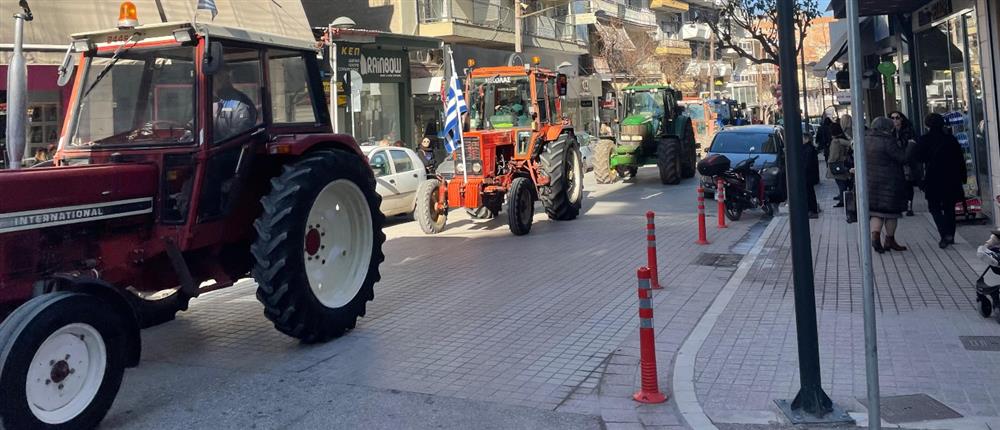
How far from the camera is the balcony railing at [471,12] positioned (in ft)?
92.2

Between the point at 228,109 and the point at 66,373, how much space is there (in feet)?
8.19

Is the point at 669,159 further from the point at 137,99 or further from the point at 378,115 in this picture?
the point at 137,99

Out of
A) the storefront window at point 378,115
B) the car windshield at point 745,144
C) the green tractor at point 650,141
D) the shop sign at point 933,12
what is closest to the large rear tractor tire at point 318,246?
the shop sign at point 933,12

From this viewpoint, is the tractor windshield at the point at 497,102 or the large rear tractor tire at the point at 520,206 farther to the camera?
the tractor windshield at the point at 497,102

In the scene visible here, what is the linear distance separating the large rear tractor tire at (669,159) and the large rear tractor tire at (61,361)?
61.8ft

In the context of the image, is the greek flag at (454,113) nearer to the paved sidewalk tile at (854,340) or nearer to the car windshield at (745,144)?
the paved sidewalk tile at (854,340)

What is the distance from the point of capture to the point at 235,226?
7.06 metres

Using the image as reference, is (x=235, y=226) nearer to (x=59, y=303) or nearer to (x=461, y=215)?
(x=59, y=303)

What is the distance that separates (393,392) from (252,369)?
4.32 ft

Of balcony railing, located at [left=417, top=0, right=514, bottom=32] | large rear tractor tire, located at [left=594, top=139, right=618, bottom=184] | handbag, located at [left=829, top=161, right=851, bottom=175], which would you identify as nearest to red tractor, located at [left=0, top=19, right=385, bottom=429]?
handbag, located at [left=829, top=161, right=851, bottom=175]

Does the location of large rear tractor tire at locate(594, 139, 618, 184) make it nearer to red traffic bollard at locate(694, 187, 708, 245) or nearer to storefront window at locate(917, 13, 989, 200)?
storefront window at locate(917, 13, 989, 200)

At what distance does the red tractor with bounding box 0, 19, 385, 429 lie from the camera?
5.11 meters

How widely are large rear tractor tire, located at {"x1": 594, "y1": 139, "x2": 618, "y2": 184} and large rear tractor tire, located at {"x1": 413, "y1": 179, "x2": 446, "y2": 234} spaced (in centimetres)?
990

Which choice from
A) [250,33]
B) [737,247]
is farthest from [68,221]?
[737,247]
